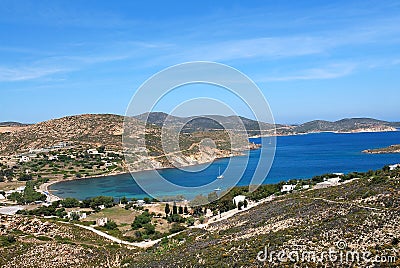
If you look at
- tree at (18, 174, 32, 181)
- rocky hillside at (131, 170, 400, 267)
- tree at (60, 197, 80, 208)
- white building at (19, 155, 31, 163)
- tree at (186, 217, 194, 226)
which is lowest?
tree at (186, 217, 194, 226)

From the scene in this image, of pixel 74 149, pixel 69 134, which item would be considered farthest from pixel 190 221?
pixel 69 134

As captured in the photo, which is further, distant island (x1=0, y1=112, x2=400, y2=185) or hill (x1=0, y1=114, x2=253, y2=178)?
hill (x1=0, y1=114, x2=253, y2=178)

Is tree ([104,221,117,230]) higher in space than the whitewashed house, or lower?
lower

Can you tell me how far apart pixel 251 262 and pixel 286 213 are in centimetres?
853

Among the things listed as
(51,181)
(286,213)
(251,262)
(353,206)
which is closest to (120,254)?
Result: (286,213)

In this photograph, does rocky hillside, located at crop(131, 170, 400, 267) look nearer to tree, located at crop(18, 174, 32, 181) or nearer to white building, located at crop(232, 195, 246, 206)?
white building, located at crop(232, 195, 246, 206)

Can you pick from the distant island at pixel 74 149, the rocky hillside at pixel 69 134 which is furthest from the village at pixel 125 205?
the rocky hillside at pixel 69 134

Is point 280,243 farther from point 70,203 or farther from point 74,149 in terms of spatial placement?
point 74,149

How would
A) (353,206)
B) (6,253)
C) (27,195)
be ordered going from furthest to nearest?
(27,195)
(6,253)
(353,206)

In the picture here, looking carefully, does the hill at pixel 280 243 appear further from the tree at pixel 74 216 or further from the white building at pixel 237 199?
the white building at pixel 237 199

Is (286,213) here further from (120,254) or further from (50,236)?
(50,236)

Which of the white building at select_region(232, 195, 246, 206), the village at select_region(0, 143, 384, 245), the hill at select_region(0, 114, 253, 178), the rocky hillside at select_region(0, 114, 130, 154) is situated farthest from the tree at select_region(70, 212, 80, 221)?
the rocky hillside at select_region(0, 114, 130, 154)

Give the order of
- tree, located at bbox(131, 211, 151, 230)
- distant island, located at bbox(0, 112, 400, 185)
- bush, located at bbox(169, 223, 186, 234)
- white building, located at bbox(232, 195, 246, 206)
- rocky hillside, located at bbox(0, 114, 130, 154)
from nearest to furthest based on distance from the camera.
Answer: bush, located at bbox(169, 223, 186, 234)
tree, located at bbox(131, 211, 151, 230)
white building, located at bbox(232, 195, 246, 206)
distant island, located at bbox(0, 112, 400, 185)
rocky hillside, located at bbox(0, 114, 130, 154)

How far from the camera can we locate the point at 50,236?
2509 centimetres
